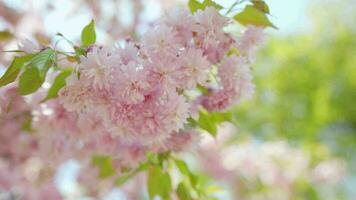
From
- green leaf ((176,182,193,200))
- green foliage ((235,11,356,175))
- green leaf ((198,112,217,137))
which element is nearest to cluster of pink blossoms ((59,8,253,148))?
green leaf ((198,112,217,137))

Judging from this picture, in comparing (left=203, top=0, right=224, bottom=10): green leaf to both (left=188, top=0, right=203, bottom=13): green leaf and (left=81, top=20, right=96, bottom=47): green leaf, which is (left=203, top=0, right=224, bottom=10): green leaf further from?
(left=81, top=20, right=96, bottom=47): green leaf

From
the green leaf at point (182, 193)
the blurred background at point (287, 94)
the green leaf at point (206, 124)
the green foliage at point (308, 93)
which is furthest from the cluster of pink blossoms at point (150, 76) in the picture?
the green foliage at point (308, 93)

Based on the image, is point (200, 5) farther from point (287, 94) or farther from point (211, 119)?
point (287, 94)

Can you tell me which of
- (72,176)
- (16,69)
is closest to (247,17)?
(16,69)

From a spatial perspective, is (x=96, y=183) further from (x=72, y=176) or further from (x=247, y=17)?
(x=247, y=17)

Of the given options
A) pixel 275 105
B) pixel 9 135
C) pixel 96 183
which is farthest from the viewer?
pixel 275 105

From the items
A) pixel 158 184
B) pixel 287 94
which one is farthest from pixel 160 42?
pixel 287 94
